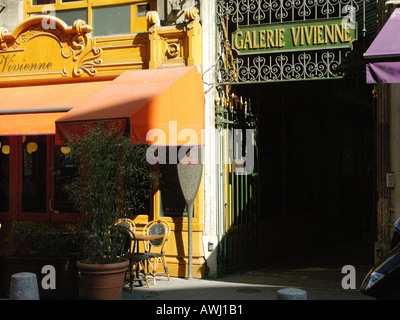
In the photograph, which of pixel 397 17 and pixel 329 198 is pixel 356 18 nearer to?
pixel 397 17

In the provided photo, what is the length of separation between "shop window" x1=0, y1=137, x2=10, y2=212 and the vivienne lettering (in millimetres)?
1426

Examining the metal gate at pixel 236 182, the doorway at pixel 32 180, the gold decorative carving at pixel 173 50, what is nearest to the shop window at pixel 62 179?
the doorway at pixel 32 180

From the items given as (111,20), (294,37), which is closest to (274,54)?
(294,37)

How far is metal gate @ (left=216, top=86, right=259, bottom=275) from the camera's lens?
32.6 ft

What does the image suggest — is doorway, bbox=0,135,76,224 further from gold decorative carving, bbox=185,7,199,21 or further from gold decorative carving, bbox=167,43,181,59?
gold decorative carving, bbox=185,7,199,21

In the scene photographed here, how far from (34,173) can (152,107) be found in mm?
4012

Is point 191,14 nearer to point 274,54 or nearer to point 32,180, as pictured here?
point 274,54

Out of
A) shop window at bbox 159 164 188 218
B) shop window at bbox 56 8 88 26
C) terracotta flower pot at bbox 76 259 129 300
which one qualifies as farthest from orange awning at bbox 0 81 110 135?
terracotta flower pot at bbox 76 259 129 300

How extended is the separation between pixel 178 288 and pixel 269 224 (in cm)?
352

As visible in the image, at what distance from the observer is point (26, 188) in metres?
11.5

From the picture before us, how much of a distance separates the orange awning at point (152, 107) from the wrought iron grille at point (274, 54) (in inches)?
28.4

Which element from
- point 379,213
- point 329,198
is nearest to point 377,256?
point 379,213

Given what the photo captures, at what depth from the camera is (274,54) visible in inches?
378
